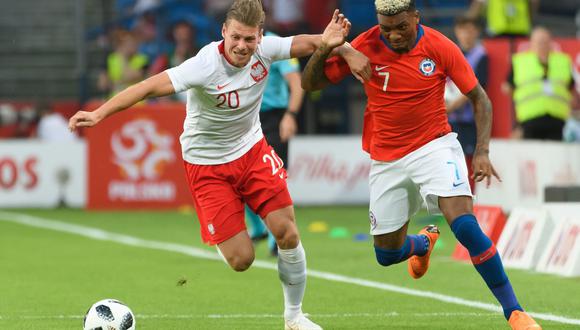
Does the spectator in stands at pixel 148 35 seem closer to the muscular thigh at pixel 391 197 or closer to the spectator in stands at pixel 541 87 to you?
the spectator in stands at pixel 541 87

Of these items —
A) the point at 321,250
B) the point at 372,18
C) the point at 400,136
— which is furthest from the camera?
the point at 372,18

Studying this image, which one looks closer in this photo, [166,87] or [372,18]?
[166,87]

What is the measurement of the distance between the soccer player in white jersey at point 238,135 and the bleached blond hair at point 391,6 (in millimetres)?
241

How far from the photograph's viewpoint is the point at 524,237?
39.2 feet

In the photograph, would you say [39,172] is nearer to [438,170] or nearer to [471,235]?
[438,170]

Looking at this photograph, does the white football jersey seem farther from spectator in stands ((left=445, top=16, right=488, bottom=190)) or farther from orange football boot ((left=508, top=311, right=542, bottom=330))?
spectator in stands ((left=445, top=16, right=488, bottom=190))

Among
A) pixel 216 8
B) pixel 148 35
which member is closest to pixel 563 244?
pixel 216 8

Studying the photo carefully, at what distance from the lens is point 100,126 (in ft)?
66.2

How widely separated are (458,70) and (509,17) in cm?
1169

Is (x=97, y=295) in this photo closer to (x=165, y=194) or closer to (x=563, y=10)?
(x=165, y=194)

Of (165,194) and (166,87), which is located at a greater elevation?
(166,87)

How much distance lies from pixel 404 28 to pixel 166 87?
150 cm

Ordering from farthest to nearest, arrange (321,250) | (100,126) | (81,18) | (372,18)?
1. (81,18)
2. (372,18)
3. (100,126)
4. (321,250)

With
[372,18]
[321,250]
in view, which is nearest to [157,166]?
[372,18]
